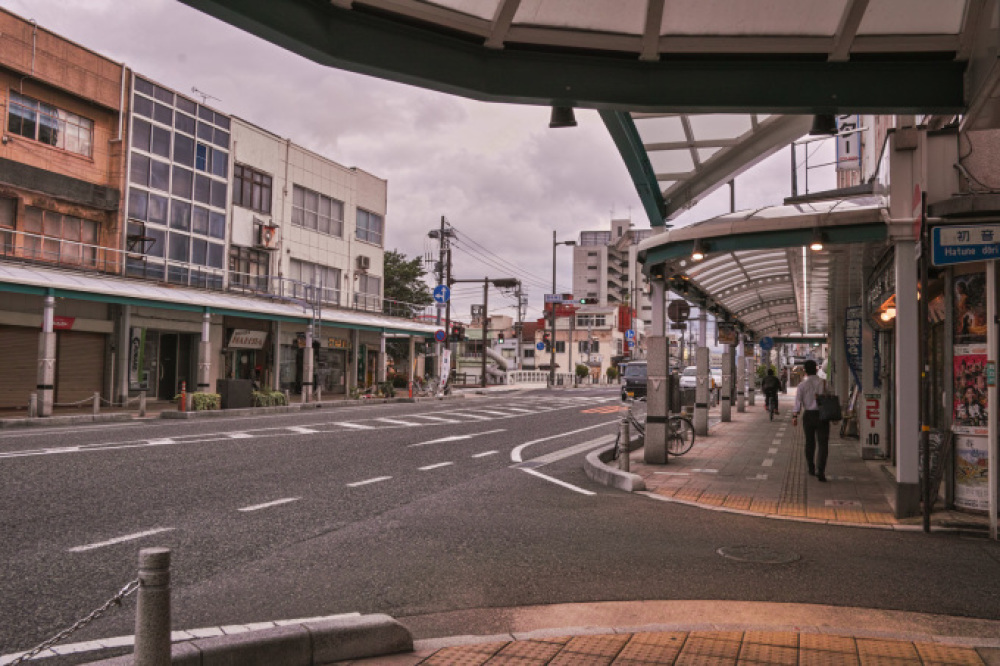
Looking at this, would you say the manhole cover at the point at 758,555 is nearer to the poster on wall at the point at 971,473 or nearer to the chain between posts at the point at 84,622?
the poster on wall at the point at 971,473

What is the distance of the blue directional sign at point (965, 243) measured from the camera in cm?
725

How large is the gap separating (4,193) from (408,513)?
72.9ft

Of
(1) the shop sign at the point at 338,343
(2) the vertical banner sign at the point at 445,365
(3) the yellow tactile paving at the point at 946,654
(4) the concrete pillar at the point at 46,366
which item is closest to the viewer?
(3) the yellow tactile paving at the point at 946,654

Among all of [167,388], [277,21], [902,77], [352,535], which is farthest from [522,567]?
[167,388]

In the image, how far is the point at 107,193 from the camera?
26.6 m

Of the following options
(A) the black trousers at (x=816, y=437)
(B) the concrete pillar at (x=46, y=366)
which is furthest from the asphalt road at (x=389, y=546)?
(B) the concrete pillar at (x=46, y=366)

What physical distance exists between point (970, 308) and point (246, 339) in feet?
98.4

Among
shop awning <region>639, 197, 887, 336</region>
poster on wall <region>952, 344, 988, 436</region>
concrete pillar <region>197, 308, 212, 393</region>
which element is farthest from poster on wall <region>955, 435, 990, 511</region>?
concrete pillar <region>197, 308, 212, 393</region>

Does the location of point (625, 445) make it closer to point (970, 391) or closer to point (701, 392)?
point (970, 391)

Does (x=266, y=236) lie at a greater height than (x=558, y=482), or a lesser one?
greater

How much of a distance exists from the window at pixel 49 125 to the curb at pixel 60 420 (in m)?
10.4

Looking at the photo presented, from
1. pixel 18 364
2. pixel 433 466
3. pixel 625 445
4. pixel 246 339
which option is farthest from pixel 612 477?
pixel 246 339

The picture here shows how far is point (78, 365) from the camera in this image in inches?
1001

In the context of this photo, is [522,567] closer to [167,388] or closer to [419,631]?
[419,631]
